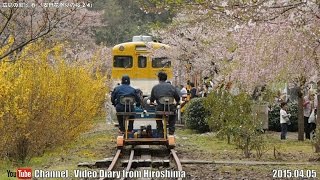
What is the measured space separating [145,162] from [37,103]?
99.5 inches

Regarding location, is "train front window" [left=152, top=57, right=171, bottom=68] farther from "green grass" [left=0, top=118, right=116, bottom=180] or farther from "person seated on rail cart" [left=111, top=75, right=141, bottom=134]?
"person seated on rail cart" [left=111, top=75, right=141, bottom=134]

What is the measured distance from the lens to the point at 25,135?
40.8 feet

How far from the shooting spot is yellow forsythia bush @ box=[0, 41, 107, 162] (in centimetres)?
1177

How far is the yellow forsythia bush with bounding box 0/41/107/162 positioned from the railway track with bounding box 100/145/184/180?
5.39ft

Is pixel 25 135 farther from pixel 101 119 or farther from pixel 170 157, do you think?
pixel 101 119

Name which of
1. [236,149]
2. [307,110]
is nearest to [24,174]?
[236,149]

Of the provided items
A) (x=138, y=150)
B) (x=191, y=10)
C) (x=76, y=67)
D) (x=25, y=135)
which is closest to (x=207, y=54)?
(x=76, y=67)

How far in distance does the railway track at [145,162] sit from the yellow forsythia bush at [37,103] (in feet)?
5.39

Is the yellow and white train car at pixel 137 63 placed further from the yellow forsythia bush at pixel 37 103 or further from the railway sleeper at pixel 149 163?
the railway sleeper at pixel 149 163

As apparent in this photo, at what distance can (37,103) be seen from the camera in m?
12.8

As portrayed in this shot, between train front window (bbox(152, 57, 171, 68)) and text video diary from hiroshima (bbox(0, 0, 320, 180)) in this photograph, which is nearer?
text video diary from hiroshima (bbox(0, 0, 320, 180))

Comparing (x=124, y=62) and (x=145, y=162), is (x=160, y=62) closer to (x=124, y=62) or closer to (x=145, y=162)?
(x=124, y=62)

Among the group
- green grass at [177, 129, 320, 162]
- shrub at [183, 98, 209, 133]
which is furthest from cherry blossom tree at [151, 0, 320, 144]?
shrub at [183, 98, 209, 133]

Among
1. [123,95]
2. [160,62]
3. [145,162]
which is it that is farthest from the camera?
[160,62]
